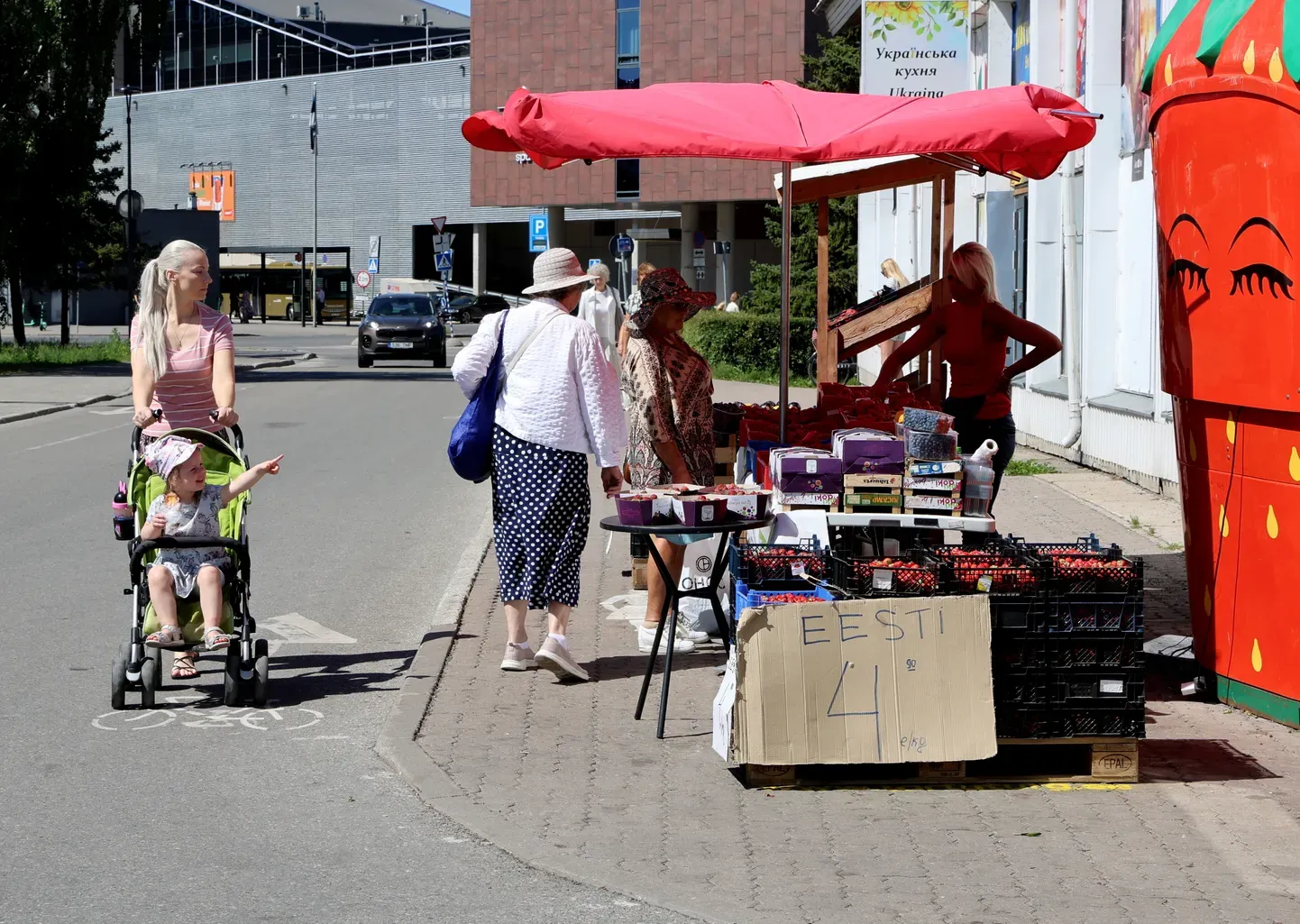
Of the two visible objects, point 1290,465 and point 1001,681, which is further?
point 1290,465

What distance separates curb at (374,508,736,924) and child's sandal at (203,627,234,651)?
2.33ft

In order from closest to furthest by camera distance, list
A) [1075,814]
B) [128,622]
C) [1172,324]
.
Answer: [1075,814], [1172,324], [128,622]

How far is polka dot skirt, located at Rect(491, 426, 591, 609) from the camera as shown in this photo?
7371 mm

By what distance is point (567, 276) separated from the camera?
7.43 metres

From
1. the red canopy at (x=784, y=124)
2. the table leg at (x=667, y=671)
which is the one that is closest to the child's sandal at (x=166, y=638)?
the table leg at (x=667, y=671)

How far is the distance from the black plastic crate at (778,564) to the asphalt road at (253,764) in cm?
119

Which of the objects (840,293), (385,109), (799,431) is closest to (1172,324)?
(799,431)

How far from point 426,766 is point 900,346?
440cm

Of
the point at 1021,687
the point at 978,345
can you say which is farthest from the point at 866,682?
the point at 978,345

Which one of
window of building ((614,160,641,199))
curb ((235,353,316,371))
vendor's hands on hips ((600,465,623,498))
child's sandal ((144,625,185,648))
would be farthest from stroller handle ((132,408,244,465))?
window of building ((614,160,641,199))

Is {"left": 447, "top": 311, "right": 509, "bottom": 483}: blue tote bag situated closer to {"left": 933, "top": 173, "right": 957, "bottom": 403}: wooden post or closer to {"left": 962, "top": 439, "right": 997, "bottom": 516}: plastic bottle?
{"left": 962, "top": 439, "right": 997, "bottom": 516}: plastic bottle

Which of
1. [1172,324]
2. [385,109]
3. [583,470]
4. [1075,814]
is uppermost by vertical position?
[385,109]

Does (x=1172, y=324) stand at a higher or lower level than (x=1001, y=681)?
higher

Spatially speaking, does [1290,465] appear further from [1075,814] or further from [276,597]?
[276,597]
